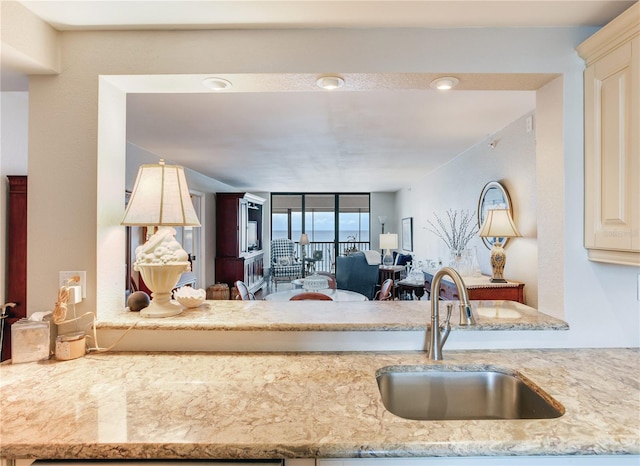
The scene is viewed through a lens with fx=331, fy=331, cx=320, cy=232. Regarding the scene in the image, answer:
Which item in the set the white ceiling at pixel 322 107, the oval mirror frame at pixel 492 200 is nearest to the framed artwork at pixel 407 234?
the white ceiling at pixel 322 107

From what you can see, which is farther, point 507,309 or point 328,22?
point 507,309

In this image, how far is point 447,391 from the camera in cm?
129

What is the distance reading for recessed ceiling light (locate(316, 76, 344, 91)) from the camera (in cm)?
154

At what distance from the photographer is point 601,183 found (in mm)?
1376

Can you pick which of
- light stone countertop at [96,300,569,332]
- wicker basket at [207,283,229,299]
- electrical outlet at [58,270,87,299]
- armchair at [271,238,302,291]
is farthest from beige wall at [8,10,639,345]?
armchair at [271,238,302,291]

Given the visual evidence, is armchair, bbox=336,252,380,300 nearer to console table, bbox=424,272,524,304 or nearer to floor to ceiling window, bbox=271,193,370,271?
console table, bbox=424,272,524,304

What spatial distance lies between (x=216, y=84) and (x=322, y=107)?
133 centimetres

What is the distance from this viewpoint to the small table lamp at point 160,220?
4.72ft

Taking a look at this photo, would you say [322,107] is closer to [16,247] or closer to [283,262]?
[16,247]

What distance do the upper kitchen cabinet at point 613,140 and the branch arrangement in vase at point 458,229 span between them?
2.07 metres

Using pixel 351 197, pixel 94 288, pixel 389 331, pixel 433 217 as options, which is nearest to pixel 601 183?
pixel 389 331

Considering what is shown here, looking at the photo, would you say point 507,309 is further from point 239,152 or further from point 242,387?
point 239,152

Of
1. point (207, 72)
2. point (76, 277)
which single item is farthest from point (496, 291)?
point (76, 277)

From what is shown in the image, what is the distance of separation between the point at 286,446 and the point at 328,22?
1.58 m
